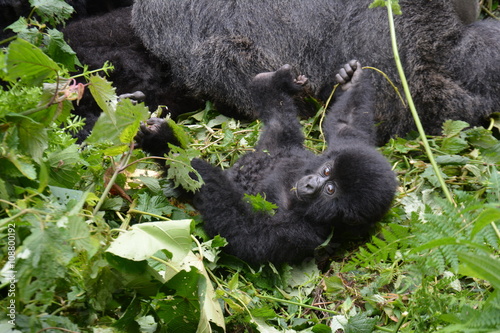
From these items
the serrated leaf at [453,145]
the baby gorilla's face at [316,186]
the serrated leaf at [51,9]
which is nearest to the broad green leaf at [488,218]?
the baby gorilla's face at [316,186]

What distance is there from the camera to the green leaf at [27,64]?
139cm

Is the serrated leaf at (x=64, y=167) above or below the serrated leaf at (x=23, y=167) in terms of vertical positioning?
below

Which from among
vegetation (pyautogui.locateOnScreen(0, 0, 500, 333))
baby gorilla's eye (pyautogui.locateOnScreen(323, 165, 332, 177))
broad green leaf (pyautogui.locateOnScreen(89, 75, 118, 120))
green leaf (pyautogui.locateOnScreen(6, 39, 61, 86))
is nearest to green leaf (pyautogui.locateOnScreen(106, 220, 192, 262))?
vegetation (pyautogui.locateOnScreen(0, 0, 500, 333))

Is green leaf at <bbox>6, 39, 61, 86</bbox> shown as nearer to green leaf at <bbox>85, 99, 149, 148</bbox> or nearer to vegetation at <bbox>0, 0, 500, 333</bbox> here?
vegetation at <bbox>0, 0, 500, 333</bbox>

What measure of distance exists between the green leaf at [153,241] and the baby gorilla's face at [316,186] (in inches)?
23.4

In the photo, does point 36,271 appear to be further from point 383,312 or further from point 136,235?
point 383,312

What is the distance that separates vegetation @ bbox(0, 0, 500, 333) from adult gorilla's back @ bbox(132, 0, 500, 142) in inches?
13.1

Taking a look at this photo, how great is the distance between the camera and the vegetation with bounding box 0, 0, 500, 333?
128cm

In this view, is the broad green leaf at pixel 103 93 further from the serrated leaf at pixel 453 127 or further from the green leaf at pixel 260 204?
the serrated leaf at pixel 453 127

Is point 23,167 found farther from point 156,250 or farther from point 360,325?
point 360,325

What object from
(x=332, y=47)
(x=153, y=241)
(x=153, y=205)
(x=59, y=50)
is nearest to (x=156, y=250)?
(x=153, y=241)

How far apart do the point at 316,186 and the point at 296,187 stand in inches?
4.1

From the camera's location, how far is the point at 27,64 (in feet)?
4.73

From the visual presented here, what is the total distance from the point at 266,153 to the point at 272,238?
0.47 m
